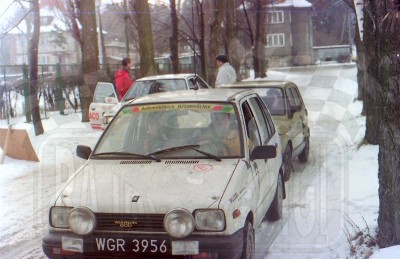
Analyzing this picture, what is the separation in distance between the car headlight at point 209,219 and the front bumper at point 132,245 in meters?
0.07

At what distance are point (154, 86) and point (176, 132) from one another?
23.9ft

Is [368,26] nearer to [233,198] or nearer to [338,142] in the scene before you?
[233,198]

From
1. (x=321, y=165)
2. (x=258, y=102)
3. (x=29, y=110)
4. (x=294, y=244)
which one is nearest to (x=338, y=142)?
(x=321, y=165)

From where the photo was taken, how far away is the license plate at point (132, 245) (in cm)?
431

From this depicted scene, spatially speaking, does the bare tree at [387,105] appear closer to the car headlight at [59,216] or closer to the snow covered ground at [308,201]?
the snow covered ground at [308,201]

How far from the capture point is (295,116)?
9.54 meters

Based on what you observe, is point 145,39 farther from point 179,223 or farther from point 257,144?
point 179,223

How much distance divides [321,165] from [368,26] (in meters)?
4.76

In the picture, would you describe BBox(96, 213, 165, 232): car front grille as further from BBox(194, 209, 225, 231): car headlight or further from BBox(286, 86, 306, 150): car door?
BBox(286, 86, 306, 150): car door

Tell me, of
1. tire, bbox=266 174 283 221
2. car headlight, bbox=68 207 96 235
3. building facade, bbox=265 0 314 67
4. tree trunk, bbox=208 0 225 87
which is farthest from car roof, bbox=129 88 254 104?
building facade, bbox=265 0 314 67

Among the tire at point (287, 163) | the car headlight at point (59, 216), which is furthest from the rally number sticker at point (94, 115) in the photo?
the car headlight at point (59, 216)

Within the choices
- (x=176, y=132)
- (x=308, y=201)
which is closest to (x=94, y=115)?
(x=308, y=201)

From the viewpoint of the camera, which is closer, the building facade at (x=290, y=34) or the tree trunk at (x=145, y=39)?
the tree trunk at (x=145, y=39)

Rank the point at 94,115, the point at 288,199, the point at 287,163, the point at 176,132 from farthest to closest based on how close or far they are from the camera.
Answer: the point at 94,115 < the point at 287,163 < the point at 288,199 < the point at 176,132
